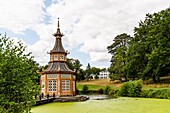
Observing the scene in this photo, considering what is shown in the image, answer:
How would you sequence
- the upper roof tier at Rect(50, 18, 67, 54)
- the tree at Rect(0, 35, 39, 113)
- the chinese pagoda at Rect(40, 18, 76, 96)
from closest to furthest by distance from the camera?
the tree at Rect(0, 35, 39, 113) → the chinese pagoda at Rect(40, 18, 76, 96) → the upper roof tier at Rect(50, 18, 67, 54)

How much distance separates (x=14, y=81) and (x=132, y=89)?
24503 mm

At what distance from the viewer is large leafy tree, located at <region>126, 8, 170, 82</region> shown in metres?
30.3

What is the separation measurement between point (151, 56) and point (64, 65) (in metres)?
11.4

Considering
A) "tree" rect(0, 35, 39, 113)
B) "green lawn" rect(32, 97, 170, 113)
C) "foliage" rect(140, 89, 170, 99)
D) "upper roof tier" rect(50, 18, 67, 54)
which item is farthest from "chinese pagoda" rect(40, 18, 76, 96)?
"tree" rect(0, 35, 39, 113)

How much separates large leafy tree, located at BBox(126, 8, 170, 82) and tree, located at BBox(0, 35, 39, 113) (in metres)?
26.0

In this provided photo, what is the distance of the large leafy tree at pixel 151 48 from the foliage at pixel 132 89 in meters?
3.77

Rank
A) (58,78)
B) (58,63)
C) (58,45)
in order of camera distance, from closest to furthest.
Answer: (58,78) < (58,63) < (58,45)

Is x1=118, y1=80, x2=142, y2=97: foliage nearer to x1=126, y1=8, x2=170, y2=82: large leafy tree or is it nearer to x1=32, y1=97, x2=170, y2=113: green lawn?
x1=126, y1=8, x2=170, y2=82: large leafy tree

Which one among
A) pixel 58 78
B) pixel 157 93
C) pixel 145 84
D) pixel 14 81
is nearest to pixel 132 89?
pixel 157 93

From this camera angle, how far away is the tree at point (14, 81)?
17.1 ft

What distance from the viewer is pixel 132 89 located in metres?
28.6

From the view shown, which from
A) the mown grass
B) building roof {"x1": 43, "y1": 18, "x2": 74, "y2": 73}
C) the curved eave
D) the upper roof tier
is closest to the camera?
the curved eave

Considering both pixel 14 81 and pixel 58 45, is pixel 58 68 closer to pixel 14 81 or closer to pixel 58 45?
pixel 58 45

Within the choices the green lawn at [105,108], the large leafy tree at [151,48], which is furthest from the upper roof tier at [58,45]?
the large leafy tree at [151,48]
